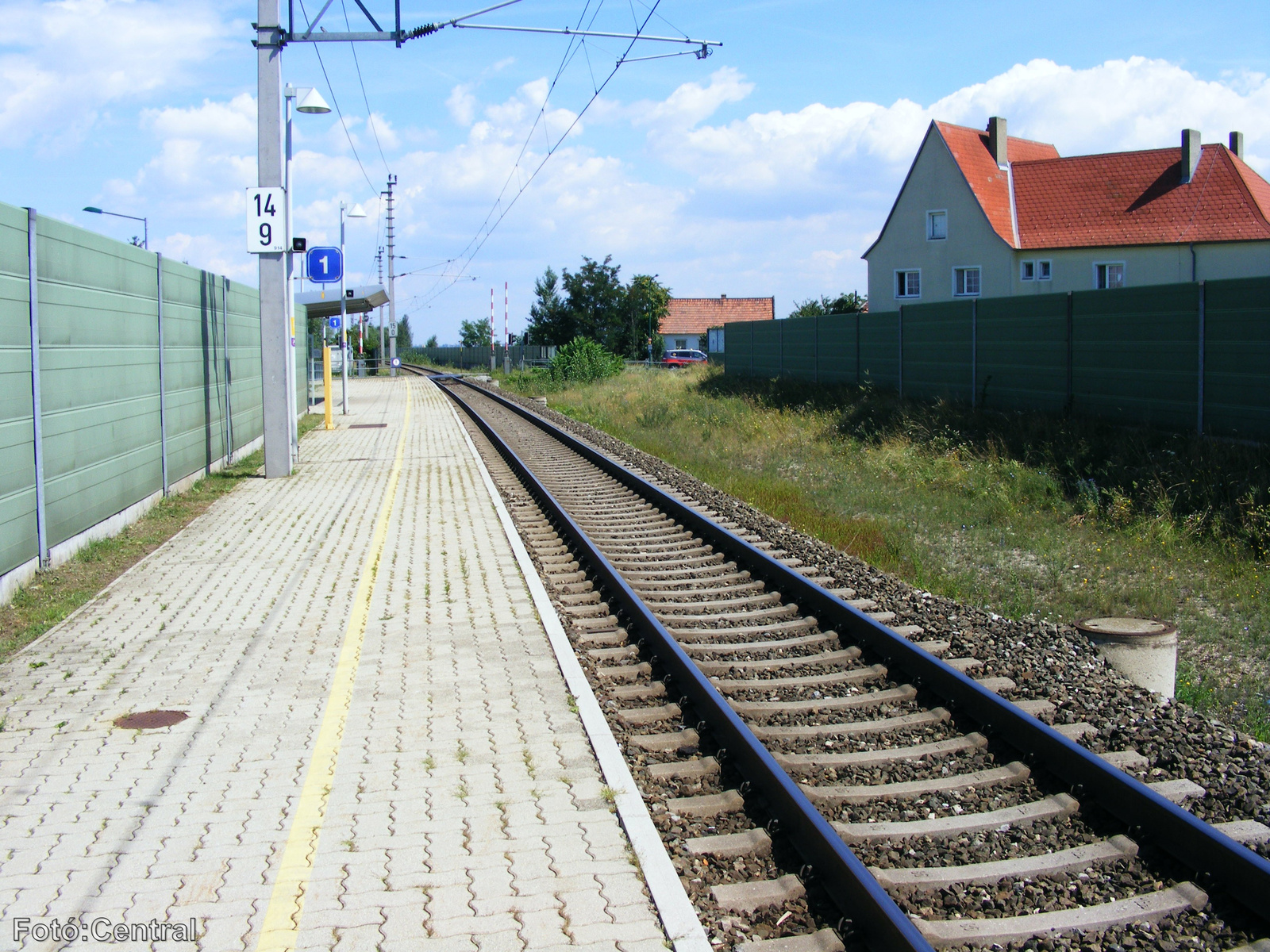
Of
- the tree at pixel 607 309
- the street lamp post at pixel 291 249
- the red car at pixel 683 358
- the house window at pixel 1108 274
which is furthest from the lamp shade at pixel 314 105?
the tree at pixel 607 309

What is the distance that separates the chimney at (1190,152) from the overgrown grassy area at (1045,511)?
30.8 meters

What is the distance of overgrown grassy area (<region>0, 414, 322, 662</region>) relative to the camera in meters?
7.51

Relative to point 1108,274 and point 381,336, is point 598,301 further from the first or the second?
point 1108,274

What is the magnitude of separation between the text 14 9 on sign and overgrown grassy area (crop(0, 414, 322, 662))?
3699mm

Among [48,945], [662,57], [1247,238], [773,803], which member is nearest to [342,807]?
[48,945]

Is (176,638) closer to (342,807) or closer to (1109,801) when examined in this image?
(342,807)

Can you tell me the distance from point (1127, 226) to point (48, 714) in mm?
46240

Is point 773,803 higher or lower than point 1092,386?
lower

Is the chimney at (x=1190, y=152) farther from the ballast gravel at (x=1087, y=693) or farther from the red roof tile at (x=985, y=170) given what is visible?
the ballast gravel at (x=1087, y=693)

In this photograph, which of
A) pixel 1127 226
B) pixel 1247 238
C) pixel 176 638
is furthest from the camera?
pixel 1127 226

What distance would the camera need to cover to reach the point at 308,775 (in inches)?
191

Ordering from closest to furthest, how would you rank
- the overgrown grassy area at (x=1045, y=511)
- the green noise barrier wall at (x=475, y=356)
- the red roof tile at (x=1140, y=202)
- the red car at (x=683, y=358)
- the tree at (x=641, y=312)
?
the overgrown grassy area at (x=1045, y=511) → the red roof tile at (x=1140, y=202) → the red car at (x=683, y=358) → the green noise barrier wall at (x=475, y=356) → the tree at (x=641, y=312)

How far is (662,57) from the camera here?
51.8 feet

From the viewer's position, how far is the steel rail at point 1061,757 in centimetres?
363
